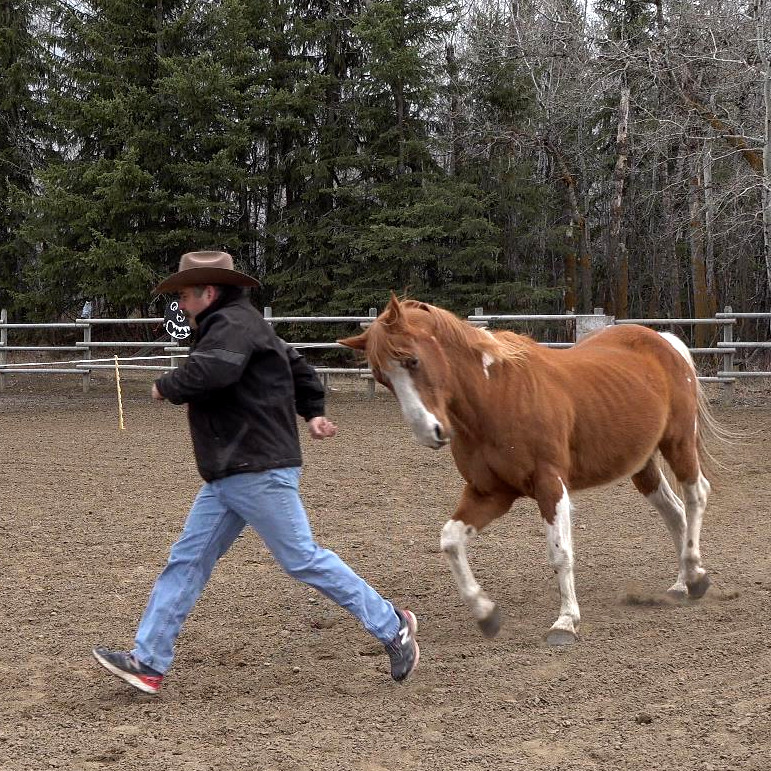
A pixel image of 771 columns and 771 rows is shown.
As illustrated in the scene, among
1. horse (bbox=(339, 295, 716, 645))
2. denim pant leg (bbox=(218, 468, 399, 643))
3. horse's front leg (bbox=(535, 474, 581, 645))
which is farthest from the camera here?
horse's front leg (bbox=(535, 474, 581, 645))

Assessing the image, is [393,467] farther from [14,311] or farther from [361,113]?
[14,311]

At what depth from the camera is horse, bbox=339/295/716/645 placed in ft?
12.6

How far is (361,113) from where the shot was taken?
20.5 meters

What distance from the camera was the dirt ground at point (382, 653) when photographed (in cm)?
310

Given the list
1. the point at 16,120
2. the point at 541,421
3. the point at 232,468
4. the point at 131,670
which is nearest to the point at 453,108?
the point at 16,120

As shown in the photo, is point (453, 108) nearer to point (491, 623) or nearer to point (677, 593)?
point (677, 593)

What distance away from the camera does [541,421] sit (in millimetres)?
4320

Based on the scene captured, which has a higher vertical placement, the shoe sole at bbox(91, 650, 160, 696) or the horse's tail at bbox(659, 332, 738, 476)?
the horse's tail at bbox(659, 332, 738, 476)

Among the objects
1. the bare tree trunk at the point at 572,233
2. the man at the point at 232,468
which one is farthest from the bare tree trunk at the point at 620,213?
the man at the point at 232,468

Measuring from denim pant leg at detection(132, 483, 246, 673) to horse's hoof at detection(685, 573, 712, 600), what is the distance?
101 inches

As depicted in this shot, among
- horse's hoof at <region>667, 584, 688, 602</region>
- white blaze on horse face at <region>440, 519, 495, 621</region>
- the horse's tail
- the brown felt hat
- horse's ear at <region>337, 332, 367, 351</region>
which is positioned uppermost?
the brown felt hat

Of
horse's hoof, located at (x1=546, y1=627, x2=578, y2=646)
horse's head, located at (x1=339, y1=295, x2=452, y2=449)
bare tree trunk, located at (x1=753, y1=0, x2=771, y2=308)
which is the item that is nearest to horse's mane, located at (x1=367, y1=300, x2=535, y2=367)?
horse's head, located at (x1=339, y1=295, x2=452, y2=449)
